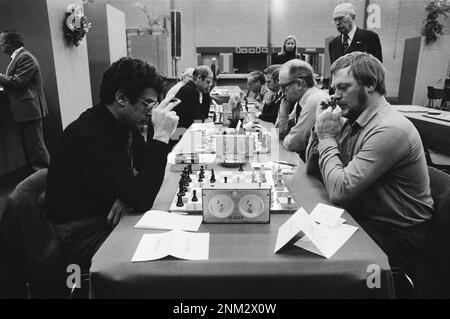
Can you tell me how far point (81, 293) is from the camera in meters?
1.41

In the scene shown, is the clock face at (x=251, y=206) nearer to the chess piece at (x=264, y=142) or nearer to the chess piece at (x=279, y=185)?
the chess piece at (x=279, y=185)

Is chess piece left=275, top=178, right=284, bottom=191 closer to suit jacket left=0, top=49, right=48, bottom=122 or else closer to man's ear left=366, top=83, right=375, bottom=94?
man's ear left=366, top=83, right=375, bottom=94

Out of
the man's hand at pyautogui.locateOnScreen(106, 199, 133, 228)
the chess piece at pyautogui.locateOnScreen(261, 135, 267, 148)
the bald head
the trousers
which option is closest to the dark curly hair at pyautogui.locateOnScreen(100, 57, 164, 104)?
the man's hand at pyautogui.locateOnScreen(106, 199, 133, 228)

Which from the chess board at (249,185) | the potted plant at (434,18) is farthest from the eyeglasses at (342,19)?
the potted plant at (434,18)

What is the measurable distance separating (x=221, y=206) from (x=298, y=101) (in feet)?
6.68

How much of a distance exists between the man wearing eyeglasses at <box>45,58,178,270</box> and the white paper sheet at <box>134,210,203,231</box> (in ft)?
0.27

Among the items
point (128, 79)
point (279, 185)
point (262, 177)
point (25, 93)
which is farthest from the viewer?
point (25, 93)

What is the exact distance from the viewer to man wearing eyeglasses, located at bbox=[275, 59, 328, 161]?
259cm

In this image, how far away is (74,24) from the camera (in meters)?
4.96

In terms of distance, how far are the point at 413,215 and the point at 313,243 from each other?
0.68 metres

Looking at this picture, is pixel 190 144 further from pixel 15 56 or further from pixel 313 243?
pixel 15 56

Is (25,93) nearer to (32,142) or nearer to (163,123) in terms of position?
(32,142)

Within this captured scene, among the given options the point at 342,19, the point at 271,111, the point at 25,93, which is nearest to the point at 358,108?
the point at 342,19

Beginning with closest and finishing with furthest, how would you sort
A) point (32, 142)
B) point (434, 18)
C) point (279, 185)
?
1. point (279, 185)
2. point (32, 142)
3. point (434, 18)
